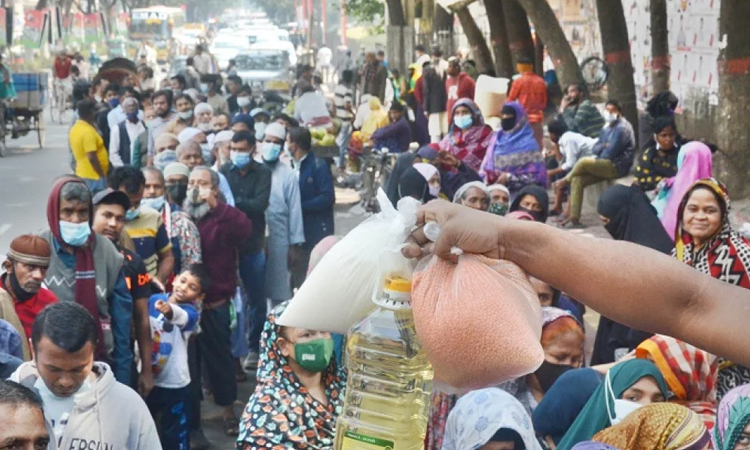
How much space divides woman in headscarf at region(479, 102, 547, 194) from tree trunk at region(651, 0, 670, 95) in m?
5.92

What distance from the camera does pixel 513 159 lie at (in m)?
12.0

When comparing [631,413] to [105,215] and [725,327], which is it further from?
[105,215]

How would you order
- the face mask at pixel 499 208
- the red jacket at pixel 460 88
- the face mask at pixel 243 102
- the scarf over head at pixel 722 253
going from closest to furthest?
the scarf over head at pixel 722 253, the face mask at pixel 499 208, the face mask at pixel 243 102, the red jacket at pixel 460 88

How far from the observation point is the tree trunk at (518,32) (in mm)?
22266

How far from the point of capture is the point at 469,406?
182 inches

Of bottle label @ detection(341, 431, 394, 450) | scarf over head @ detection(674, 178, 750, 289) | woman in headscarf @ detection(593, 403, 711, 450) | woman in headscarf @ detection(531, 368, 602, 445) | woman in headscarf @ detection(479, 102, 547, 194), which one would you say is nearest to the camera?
bottle label @ detection(341, 431, 394, 450)

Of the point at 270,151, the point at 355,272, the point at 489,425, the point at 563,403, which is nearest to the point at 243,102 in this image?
the point at 270,151

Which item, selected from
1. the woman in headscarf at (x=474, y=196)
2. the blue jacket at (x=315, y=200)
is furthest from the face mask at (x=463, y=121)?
the woman in headscarf at (x=474, y=196)

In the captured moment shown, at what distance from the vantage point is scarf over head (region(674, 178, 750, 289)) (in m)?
6.32

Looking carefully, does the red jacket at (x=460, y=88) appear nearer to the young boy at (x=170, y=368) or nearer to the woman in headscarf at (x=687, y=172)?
the woman in headscarf at (x=687, y=172)

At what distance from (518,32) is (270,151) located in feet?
41.3

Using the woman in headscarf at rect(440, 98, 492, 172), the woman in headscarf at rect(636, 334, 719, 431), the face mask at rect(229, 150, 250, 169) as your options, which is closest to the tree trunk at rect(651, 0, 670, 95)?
the woman in headscarf at rect(440, 98, 492, 172)

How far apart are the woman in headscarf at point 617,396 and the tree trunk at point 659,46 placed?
13188mm

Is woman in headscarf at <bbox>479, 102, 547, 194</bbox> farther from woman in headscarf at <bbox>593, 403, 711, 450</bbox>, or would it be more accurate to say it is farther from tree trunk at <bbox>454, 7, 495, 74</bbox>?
tree trunk at <bbox>454, 7, 495, 74</bbox>
